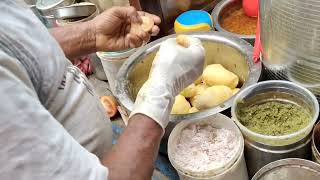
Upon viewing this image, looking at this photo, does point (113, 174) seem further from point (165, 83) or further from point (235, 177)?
point (235, 177)

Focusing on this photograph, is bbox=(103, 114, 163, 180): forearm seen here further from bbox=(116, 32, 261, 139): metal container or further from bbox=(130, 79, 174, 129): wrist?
bbox=(116, 32, 261, 139): metal container

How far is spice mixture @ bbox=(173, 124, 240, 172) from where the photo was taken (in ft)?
4.11

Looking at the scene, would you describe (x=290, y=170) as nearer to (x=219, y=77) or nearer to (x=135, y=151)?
(x=219, y=77)

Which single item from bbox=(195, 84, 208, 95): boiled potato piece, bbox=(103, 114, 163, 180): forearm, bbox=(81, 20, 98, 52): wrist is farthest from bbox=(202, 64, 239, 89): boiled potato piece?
bbox=(103, 114, 163, 180): forearm

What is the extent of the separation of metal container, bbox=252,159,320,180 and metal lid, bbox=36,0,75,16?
1.52 m

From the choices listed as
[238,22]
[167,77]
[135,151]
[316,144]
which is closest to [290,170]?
[316,144]

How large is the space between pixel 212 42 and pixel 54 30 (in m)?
0.67

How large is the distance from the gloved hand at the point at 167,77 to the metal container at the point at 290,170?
40 cm

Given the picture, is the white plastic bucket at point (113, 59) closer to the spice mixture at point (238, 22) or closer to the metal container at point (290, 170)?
the spice mixture at point (238, 22)

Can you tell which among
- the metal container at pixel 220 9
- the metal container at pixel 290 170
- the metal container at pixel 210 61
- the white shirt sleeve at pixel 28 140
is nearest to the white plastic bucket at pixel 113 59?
the metal container at pixel 210 61

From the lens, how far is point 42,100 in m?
0.81

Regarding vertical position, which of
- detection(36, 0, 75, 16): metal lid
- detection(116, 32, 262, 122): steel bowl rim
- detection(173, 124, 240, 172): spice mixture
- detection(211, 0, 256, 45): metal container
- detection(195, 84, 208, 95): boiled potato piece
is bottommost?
detection(195, 84, 208, 95): boiled potato piece

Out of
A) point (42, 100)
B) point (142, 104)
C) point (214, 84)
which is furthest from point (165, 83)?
point (214, 84)

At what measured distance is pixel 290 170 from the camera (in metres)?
1.25
